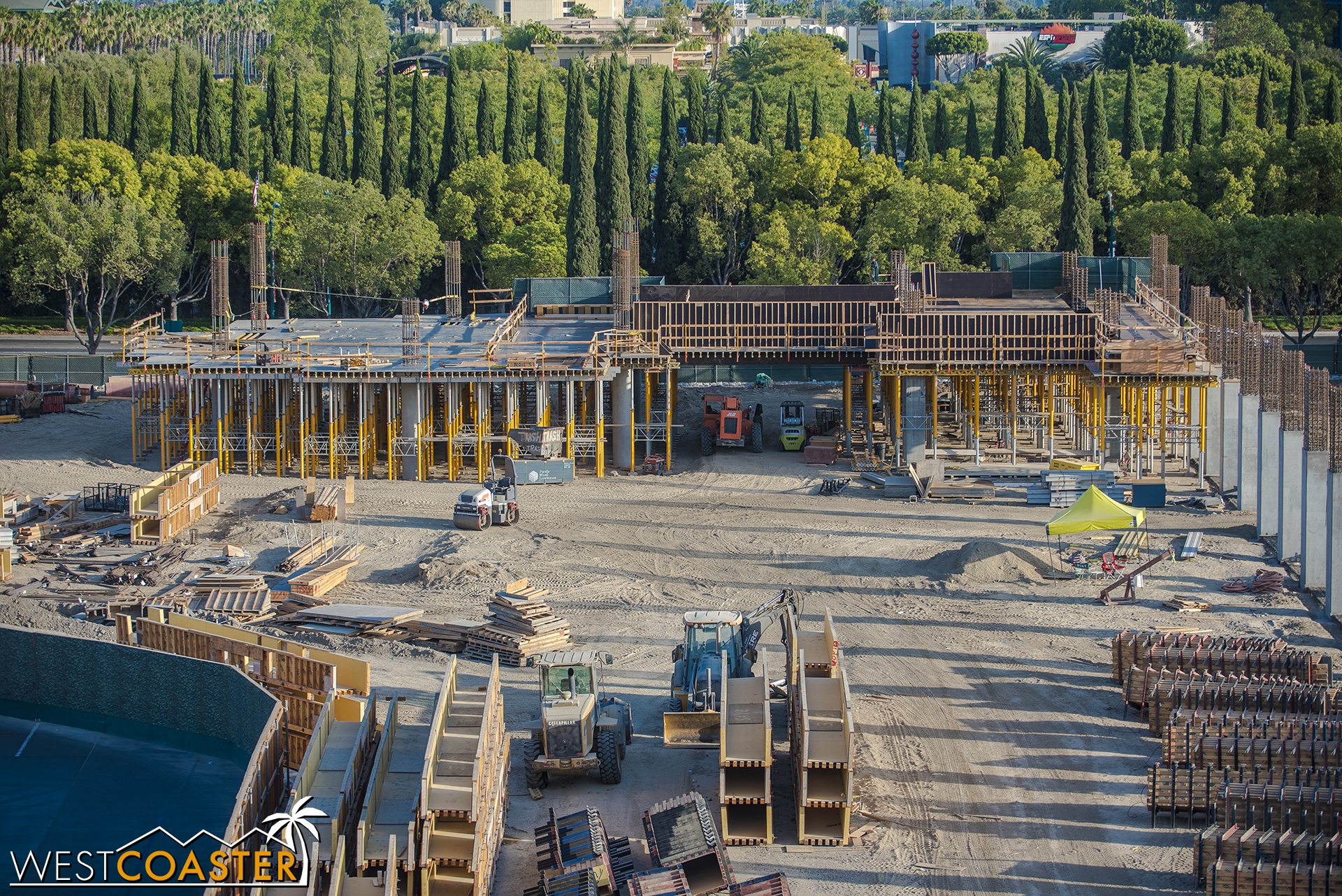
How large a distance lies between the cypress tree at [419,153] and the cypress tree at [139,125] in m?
13.8

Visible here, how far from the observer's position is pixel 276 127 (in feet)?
257

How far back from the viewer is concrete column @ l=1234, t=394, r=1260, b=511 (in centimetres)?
4212

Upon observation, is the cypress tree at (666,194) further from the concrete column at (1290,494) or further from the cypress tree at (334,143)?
the concrete column at (1290,494)

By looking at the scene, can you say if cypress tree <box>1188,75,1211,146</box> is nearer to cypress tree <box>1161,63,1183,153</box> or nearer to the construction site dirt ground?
cypress tree <box>1161,63,1183,153</box>

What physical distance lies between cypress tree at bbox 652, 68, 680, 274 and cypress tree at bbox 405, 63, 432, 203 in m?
12.3

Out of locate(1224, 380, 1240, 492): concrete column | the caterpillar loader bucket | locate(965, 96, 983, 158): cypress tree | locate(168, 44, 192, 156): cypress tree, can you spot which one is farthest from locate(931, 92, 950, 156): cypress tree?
the caterpillar loader bucket

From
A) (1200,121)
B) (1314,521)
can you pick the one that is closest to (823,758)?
(1314,521)

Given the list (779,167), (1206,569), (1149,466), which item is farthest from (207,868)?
(779,167)

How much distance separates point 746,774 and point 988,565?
577 inches

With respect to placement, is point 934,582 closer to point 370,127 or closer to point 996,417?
point 996,417

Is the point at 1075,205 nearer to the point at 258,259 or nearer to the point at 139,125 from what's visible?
the point at 258,259

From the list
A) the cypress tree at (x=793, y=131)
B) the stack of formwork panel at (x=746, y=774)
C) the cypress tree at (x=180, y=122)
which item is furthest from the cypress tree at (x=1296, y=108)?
the stack of formwork panel at (x=746, y=774)

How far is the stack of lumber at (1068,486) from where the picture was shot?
41.8 m

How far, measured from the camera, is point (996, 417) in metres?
47.8
